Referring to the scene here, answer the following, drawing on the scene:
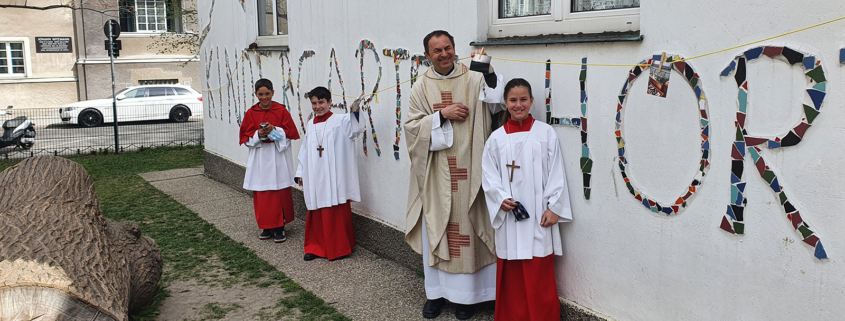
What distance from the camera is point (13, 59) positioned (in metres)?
25.2

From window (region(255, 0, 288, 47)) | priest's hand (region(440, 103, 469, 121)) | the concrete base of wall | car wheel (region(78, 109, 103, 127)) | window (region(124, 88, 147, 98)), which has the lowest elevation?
the concrete base of wall

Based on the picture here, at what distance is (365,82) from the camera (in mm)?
6520

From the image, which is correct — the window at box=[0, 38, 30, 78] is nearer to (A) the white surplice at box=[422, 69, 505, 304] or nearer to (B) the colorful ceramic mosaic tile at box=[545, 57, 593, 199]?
(A) the white surplice at box=[422, 69, 505, 304]

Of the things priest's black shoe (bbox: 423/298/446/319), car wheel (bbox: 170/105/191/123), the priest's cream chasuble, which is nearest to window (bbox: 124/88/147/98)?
car wheel (bbox: 170/105/191/123)

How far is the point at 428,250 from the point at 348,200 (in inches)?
66.8

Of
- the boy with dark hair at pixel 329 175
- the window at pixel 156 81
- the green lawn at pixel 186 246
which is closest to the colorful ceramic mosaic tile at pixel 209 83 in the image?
the green lawn at pixel 186 246

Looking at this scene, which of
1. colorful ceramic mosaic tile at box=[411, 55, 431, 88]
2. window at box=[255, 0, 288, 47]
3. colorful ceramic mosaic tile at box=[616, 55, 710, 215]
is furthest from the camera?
window at box=[255, 0, 288, 47]

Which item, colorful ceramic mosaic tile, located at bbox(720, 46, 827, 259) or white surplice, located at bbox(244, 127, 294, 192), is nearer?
colorful ceramic mosaic tile, located at bbox(720, 46, 827, 259)

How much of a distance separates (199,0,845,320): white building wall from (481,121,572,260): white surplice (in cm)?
13

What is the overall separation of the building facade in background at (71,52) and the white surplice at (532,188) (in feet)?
72.9

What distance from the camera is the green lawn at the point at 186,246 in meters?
5.32

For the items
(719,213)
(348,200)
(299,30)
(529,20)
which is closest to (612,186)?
(719,213)

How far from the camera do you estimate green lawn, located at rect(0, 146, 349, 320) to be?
5316 mm

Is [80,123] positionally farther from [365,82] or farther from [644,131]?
[644,131]
